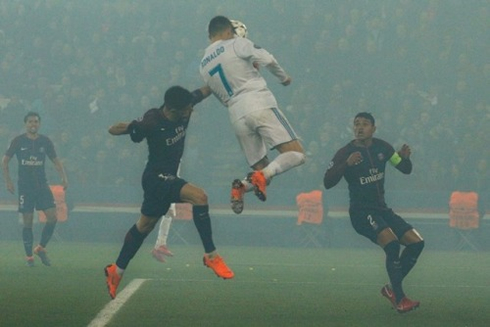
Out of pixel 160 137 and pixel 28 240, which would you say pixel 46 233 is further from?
pixel 160 137

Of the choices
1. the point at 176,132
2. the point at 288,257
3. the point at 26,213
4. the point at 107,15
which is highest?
the point at 107,15

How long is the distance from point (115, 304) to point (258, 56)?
2.78 m

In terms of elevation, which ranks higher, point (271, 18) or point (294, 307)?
point (271, 18)

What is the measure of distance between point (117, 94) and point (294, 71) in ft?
13.7

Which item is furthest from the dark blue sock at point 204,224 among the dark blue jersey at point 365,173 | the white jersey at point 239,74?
the dark blue jersey at point 365,173

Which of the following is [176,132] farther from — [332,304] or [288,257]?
[288,257]

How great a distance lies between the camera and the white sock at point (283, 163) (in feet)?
35.1

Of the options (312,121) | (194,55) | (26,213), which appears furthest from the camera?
(194,55)

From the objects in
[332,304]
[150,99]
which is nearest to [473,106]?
[150,99]

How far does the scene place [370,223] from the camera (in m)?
11.4

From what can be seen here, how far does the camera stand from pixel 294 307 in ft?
35.9

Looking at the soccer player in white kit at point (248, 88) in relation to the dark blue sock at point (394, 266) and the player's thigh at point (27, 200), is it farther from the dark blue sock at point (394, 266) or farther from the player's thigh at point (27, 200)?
the player's thigh at point (27, 200)

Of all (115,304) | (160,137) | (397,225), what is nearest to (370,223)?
(397,225)

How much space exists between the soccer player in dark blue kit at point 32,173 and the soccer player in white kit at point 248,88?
6.15 metres
